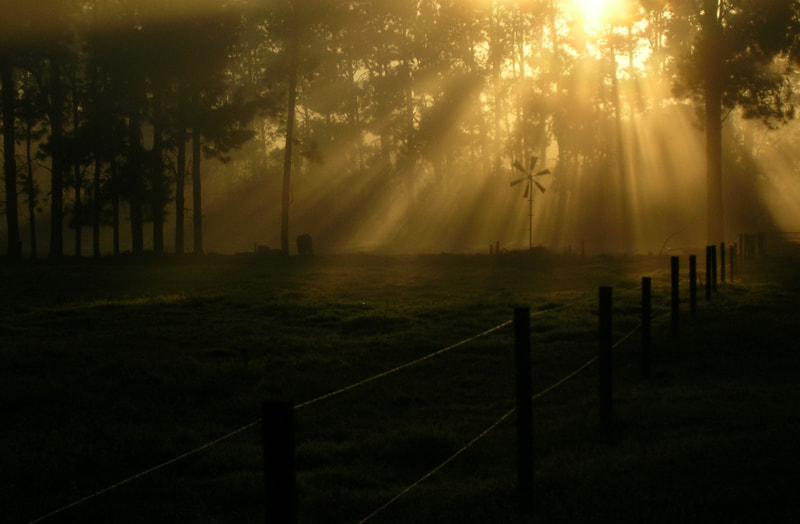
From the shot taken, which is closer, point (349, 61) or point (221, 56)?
point (221, 56)

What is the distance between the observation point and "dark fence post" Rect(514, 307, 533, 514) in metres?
6.20

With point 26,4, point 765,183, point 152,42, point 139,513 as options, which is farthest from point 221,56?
point 765,183

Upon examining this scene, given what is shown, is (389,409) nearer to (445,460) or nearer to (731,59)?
(445,460)

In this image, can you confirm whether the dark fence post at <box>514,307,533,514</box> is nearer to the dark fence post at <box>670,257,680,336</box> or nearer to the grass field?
the grass field

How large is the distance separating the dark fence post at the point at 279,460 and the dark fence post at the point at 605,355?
502cm

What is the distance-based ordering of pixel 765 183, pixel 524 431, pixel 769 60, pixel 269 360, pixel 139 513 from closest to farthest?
pixel 524 431 → pixel 139 513 → pixel 269 360 → pixel 769 60 → pixel 765 183

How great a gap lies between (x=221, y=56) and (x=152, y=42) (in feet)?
10.7

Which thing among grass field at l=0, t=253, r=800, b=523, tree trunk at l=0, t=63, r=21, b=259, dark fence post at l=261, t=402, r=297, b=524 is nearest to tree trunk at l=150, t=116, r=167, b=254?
tree trunk at l=0, t=63, r=21, b=259

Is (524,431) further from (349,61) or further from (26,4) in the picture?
(349,61)

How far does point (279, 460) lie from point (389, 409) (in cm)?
706

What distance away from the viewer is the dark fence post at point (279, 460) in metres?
3.61

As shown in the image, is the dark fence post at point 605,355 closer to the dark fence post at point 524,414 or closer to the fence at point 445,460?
the fence at point 445,460

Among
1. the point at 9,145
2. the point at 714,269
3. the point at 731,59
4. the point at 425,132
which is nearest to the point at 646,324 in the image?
the point at 714,269

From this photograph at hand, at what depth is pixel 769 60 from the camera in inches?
1491
